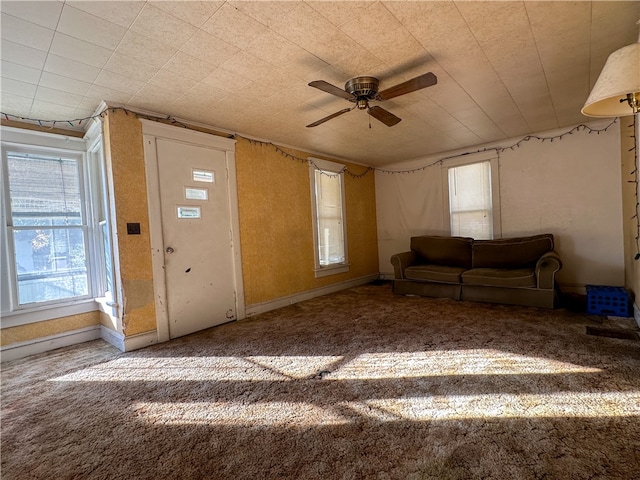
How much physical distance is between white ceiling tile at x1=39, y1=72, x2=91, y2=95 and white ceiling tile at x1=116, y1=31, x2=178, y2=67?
28.6 inches

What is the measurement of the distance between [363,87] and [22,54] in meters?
2.56

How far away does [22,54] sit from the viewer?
6.90 feet

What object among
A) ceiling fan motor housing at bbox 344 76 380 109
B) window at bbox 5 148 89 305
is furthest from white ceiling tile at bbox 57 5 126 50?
window at bbox 5 148 89 305

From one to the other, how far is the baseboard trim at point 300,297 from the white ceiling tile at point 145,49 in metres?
2.92

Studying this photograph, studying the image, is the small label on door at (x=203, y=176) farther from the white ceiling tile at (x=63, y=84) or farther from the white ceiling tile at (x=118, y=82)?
the white ceiling tile at (x=63, y=84)

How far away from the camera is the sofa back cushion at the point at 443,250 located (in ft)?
15.8

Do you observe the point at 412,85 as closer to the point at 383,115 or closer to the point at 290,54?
the point at 383,115

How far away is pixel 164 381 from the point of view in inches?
91.3

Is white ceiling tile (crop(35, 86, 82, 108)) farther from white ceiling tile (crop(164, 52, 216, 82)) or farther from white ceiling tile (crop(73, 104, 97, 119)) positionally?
white ceiling tile (crop(164, 52, 216, 82))

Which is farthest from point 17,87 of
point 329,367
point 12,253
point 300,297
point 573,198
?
point 573,198

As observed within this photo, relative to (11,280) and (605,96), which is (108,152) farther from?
(605,96)

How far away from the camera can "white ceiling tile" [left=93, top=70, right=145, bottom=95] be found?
2.46m

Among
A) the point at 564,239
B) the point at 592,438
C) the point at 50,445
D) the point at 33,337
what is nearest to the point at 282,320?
Answer: the point at 50,445

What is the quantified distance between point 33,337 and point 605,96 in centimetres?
507
